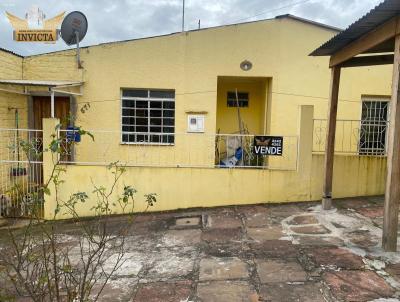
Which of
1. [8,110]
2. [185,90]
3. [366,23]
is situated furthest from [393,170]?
[8,110]

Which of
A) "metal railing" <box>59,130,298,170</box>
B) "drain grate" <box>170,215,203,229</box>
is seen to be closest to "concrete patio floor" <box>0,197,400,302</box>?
"drain grate" <box>170,215,203,229</box>

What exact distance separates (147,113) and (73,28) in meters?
2.80

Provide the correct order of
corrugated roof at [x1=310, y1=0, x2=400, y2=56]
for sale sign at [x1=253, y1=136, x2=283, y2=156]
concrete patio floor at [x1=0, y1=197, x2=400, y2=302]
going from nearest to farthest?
concrete patio floor at [x1=0, y1=197, x2=400, y2=302], corrugated roof at [x1=310, y1=0, x2=400, y2=56], for sale sign at [x1=253, y1=136, x2=283, y2=156]

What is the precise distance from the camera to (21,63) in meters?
9.14

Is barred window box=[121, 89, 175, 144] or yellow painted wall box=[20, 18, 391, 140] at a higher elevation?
yellow painted wall box=[20, 18, 391, 140]

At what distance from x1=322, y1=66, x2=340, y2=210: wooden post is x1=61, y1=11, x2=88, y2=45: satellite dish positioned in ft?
20.4

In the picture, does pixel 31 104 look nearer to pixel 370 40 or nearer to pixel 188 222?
pixel 188 222

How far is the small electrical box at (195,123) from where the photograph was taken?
9.28 meters

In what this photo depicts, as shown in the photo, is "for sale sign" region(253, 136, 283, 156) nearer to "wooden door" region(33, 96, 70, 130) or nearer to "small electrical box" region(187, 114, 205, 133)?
"small electrical box" region(187, 114, 205, 133)

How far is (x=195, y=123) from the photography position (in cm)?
930

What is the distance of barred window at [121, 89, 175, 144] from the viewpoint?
9.34m

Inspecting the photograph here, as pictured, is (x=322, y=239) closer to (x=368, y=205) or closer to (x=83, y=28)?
(x=368, y=205)

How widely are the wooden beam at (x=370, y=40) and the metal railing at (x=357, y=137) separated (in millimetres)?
2426

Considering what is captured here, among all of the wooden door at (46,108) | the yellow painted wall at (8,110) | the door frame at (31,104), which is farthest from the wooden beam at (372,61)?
the yellow painted wall at (8,110)
